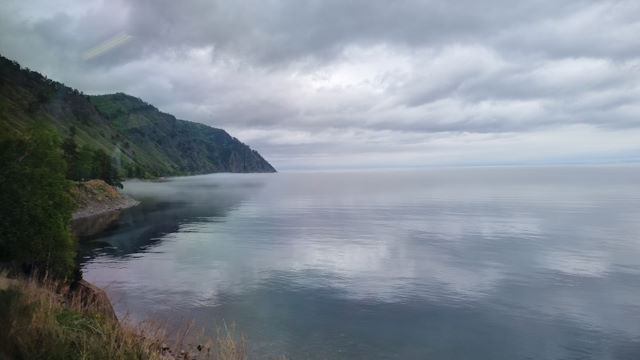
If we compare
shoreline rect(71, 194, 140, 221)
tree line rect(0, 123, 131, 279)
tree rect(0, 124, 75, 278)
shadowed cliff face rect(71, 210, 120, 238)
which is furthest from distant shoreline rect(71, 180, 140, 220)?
tree rect(0, 124, 75, 278)

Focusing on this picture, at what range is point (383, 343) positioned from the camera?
1318 inches

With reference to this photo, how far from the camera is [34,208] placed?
3912 cm

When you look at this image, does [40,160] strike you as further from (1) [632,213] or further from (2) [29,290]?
(1) [632,213]

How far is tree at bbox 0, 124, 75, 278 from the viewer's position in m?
37.2

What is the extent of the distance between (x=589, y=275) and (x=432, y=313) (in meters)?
30.5

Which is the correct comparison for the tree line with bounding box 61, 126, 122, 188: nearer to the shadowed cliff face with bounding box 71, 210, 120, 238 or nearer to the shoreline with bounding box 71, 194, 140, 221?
the shoreline with bounding box 71, 194, 140, 221

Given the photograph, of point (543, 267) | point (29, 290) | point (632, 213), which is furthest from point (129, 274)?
point (632, 213)

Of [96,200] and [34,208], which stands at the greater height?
[34,208]

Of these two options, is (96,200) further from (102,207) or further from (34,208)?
(34,208)

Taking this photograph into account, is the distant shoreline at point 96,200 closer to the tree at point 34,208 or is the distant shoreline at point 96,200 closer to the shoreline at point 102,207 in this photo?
the shoreline at point 102,207

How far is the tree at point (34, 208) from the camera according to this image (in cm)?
3725

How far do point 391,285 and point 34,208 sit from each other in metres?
40.6

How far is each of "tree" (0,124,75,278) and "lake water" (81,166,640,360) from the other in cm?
875

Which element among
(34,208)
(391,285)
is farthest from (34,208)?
(391,285)
